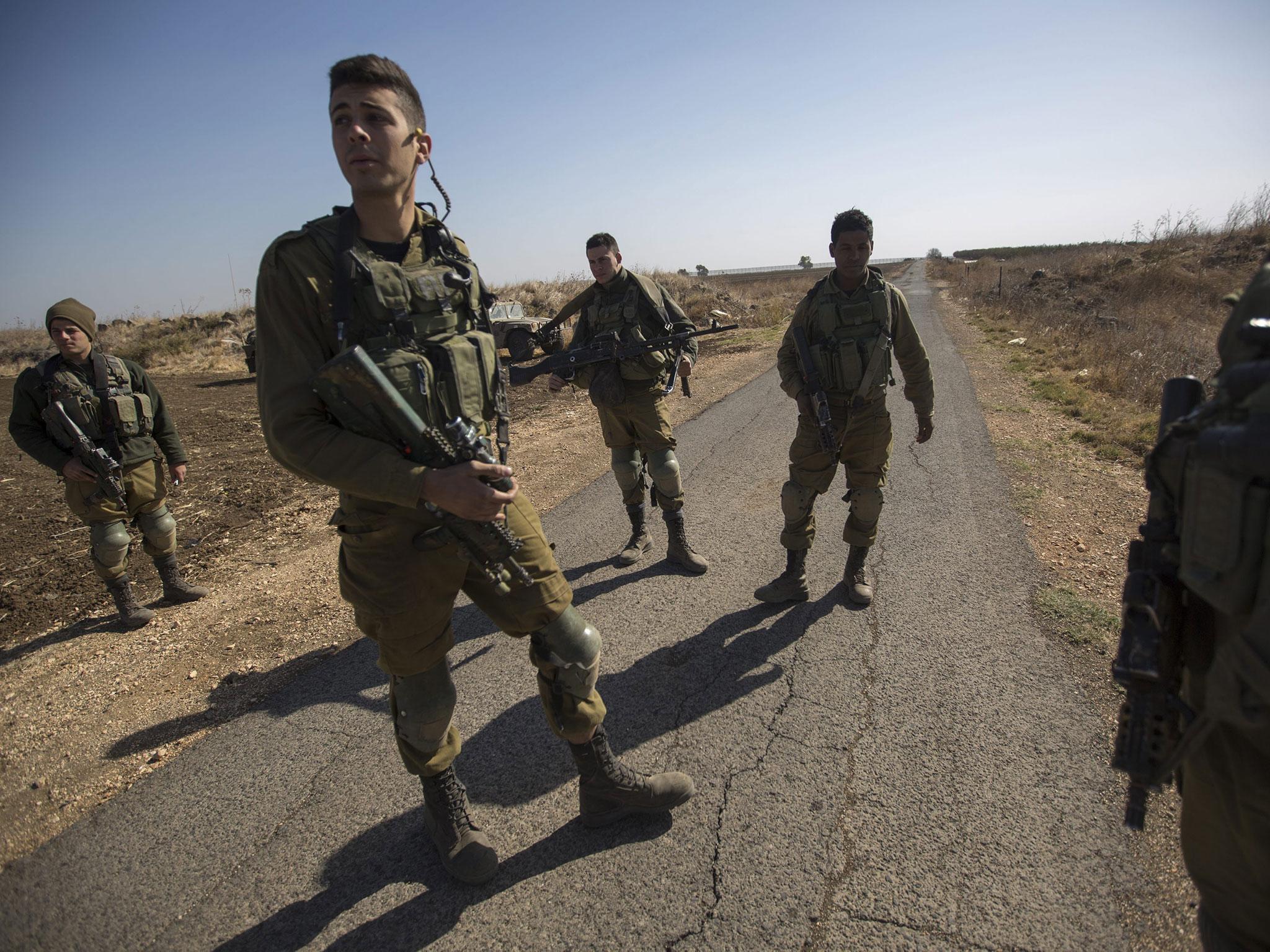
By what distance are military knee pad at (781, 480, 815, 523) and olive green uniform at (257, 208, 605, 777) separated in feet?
6.37

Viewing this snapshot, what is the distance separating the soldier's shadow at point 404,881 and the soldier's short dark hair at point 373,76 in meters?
2.44

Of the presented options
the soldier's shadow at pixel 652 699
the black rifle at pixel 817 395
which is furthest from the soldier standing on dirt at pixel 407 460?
the black rifle at pixel 817 395

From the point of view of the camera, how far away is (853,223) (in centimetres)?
344

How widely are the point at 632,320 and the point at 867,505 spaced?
1.96 m

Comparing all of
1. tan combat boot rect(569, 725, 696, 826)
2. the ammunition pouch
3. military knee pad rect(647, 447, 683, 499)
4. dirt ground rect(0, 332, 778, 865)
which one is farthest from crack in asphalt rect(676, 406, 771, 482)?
tan combat boot rect(569, 725, 696, 826)

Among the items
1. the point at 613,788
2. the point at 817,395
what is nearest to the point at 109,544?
the point at 613,788

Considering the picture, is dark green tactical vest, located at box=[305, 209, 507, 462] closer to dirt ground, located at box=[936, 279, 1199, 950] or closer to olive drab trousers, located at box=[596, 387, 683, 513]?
olive drab trousers, located at box=[596, 387, 683, 513]

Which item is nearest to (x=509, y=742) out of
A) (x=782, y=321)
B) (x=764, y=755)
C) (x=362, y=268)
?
(x=764, y=755)

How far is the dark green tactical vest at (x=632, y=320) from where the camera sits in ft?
14.2

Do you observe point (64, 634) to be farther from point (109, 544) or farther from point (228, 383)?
point (228, 383)

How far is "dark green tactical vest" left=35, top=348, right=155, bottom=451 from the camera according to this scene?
13.0 feet

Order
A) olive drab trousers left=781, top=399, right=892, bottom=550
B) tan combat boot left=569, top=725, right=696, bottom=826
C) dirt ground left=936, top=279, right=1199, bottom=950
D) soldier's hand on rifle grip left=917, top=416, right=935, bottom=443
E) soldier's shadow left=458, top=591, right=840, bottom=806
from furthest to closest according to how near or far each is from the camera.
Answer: soldier's hand on rifle grip left=917, top=416, right=935, bottom=443, olive drab trousers left=781, top=399, right=892, bottom=550, soldier's shadow left=458, top=591, right=840, bottom=806, tan combat boot left=569, top=725, right=696, bottom=826, dirt ground left=936, top=279, right=1199, bottom=950

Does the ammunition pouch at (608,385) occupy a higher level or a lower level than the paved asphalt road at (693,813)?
higher

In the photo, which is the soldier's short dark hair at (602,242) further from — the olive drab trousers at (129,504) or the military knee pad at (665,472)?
the olive drab trousers at (129,504)
